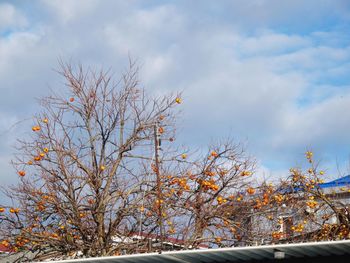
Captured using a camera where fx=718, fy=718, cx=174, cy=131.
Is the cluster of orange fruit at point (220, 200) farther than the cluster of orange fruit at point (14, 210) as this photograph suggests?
Yes

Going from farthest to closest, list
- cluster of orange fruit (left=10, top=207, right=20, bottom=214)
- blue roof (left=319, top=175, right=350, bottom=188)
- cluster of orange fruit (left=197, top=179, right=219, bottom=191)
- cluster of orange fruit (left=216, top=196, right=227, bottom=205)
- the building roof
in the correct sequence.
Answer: blue roof (left=319, top=175, right=350, bottom=188)
cluster of orange fruit (left=216, top=196, right=227, bottom=205)
cluster of orange fruit (left=197, top=179, right=219, bottom=191)
cluster of orange fruit (left=10, top=207, right=20, bottom=214)
the building roof

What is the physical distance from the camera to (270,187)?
21688 mm

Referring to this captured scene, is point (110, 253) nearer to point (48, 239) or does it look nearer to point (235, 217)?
point (48, 239)

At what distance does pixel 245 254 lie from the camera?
1056 centimetres

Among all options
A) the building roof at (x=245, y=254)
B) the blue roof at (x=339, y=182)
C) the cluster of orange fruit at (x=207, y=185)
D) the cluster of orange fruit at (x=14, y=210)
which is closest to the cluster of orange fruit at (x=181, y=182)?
the cluster of orange fruit at (x=207, y=185)

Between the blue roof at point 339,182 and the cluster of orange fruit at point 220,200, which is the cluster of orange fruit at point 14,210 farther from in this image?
the blue roof at point 339,182

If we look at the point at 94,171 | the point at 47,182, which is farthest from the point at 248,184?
the point at 47,182

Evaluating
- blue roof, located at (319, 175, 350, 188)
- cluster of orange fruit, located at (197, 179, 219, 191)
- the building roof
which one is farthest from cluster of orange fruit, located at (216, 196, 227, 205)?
blue roof, located at (319, 175, 350, 188)

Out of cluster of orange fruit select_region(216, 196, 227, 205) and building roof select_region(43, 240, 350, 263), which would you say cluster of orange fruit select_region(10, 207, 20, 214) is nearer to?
cluster of orange fruit select_region(216, 196, 227, 205)

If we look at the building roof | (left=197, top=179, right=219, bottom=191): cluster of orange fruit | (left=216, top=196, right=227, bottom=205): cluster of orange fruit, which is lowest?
the building roof

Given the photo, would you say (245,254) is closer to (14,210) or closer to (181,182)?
(181,182)

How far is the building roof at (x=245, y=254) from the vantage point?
10.1 metres

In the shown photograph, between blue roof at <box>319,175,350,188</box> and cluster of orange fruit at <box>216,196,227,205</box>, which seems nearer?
cluster of orange fruit at <box>216,196,227,205</box>

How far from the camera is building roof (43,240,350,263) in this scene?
1006 centimetres
